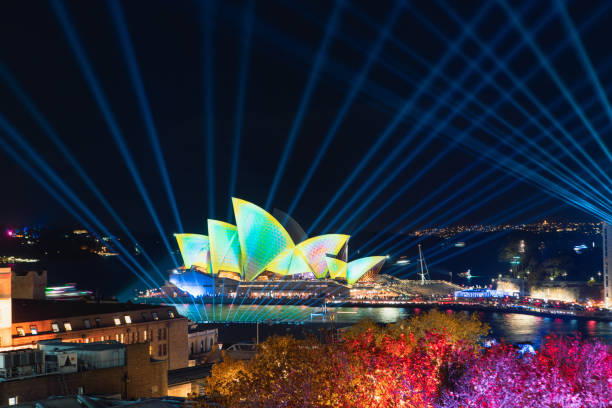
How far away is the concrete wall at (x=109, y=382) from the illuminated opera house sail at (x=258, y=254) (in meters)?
46.6

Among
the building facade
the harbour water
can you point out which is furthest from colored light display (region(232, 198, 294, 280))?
the building facade

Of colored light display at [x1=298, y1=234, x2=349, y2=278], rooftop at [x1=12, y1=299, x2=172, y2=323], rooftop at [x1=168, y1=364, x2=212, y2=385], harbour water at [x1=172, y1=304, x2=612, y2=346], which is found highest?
colored light display at [x1=298, y1=234, x2=349, y2=278]

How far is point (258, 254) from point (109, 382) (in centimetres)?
5386

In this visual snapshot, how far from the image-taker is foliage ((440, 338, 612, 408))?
10.0 meters

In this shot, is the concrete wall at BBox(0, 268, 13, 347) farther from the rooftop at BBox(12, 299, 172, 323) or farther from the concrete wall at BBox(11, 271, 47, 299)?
the concrete wall at BBox(11, 271, 47, 299)

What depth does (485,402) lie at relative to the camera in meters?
9.91

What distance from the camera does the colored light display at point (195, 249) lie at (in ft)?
236

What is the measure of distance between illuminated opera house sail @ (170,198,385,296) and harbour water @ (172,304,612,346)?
5591 millimetres

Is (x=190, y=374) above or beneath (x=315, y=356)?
beneath

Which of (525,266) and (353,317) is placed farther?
(525,266)

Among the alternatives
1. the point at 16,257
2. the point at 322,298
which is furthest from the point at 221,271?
the point at 16,257

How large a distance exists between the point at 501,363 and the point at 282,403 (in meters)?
4.09

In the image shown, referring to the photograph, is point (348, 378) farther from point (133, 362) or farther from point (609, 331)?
point (609, 331)

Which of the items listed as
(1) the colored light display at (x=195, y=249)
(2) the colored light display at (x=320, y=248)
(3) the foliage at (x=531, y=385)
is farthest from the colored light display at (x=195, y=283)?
(3) the foliage at (x=531, y=385)
